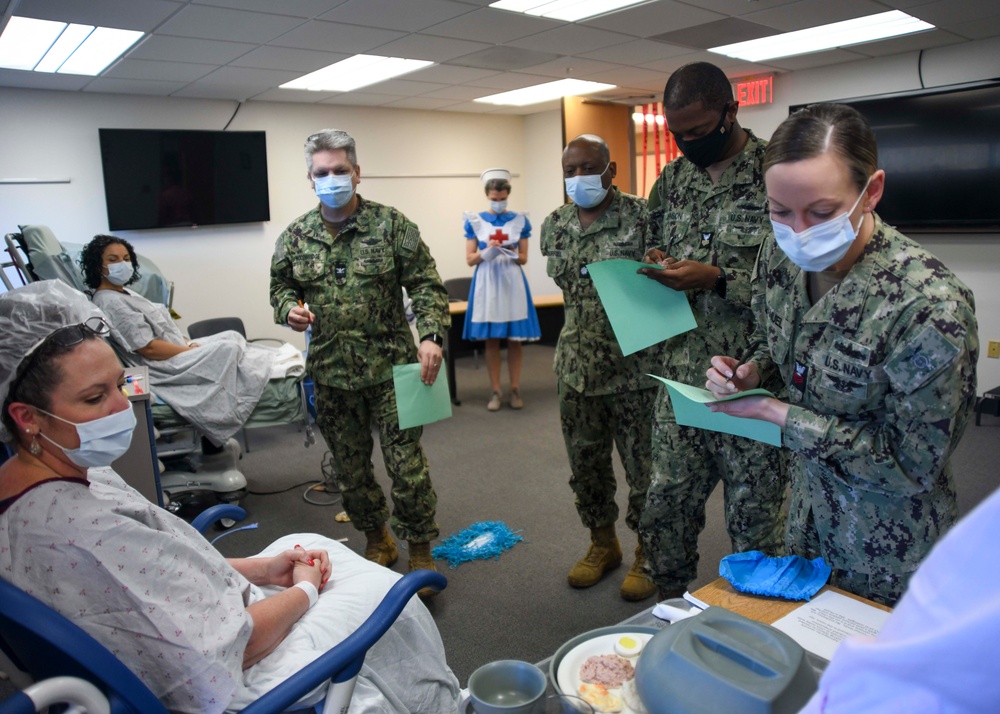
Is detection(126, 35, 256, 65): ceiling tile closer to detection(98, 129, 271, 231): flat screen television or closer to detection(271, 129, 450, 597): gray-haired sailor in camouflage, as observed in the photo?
detection(98, 129, 271, 231): flat screen television

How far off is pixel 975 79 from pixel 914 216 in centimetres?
96

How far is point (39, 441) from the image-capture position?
1274mm

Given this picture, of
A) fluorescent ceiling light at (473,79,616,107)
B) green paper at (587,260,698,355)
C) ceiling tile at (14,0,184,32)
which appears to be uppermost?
fluorescent ceiling light at (473,79,616,107)

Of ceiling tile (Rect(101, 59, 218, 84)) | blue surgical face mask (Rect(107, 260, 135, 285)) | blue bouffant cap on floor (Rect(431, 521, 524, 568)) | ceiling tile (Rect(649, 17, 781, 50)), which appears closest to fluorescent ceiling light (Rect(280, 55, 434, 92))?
ceiling tile (Rect(101, 59, 218, 84))

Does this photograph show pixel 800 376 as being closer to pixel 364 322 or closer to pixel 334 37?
pixel 364 322

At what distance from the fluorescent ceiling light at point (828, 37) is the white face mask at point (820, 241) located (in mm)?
3814

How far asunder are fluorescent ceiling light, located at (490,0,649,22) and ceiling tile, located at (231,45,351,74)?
4.49ft

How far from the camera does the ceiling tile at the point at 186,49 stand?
399 cm

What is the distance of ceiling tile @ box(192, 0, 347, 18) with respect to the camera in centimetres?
335

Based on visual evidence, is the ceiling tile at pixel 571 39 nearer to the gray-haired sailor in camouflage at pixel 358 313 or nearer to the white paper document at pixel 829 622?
the gray-haired sailor in camouflage at pixel 358 313

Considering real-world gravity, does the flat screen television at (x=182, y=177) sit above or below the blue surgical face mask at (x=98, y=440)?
above

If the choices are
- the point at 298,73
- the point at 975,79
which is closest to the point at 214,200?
the point at 298,73

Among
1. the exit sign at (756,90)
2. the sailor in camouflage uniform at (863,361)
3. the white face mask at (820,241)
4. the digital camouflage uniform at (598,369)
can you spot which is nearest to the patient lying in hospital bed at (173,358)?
the digital camouflage uniform at (598,369)

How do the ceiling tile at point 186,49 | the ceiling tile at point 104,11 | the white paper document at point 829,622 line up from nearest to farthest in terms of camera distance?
the white paper document at point 829,622, the ceiling tile at point 104,11, the ceiling tile at point 186,49
